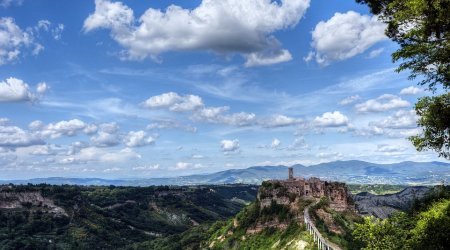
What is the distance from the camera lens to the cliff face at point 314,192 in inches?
6535

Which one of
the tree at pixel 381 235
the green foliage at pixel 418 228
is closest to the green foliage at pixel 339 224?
the tree at pixel 381 235

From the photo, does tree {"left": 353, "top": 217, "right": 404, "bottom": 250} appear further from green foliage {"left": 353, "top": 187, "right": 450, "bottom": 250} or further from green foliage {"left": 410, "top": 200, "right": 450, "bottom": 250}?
green foliage {"left": 410, "top": 200, "right": 450, "bottom": 250}

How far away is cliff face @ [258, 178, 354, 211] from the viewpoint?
545 feet

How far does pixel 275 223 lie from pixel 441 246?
436 ft

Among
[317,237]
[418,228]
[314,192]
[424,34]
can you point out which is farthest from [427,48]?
[314,192]

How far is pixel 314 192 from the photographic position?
16725cm

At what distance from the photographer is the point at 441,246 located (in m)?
40.8

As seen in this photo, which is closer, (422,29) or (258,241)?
(422,29)

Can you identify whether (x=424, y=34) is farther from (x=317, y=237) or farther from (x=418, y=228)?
(x=317, y=237)

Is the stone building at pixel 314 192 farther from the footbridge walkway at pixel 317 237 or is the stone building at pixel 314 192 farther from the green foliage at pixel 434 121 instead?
the green foliage at pixel 434 121

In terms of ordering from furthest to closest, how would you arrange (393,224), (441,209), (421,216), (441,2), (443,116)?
(393,224)
(421,216)
(441,209)
(443,116)
(441,2)

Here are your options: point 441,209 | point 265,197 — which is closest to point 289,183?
point 265,197

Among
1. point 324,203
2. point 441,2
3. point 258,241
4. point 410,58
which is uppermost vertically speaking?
point 441,2

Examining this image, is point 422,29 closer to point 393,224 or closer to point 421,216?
point 421,216
